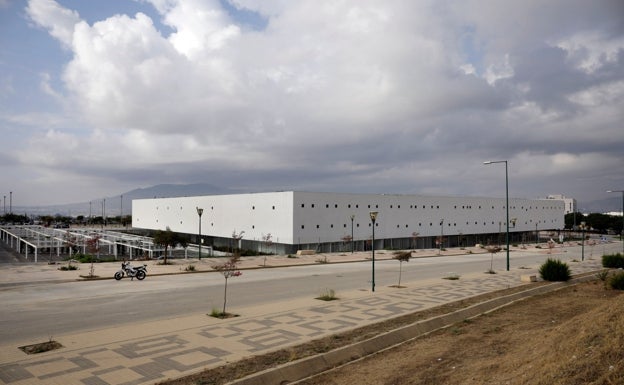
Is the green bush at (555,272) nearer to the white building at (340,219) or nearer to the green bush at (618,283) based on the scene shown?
the green bush at (618,283)

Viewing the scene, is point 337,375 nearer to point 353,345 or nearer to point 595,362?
point 353,345

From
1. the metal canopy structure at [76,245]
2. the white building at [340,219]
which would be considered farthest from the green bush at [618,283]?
the metal canopy structure at [76,245]

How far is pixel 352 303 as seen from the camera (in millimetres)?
18516

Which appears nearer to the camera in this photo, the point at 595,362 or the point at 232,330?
the point at 595,362

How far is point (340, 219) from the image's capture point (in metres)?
60.0

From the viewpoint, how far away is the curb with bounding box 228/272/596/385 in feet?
30.1

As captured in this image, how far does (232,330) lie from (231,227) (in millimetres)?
53675

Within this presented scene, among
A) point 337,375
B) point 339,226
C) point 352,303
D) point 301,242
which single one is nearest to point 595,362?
point 337,375

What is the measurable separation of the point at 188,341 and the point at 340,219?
48.3 metres

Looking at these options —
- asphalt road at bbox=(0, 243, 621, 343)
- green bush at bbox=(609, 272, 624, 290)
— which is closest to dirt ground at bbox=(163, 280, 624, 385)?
asphalt road at bbox=(0, 243, 621, 343)

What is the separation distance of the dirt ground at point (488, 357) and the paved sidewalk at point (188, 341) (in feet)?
3.31

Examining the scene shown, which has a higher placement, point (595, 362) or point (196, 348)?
point (595, 362)

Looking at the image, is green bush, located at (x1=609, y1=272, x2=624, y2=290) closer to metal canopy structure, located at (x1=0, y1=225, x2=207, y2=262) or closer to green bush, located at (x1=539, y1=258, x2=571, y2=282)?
green bush, located at (x1=539, y1=258, x2=571, y2=282)

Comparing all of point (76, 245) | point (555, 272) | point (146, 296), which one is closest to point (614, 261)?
point (555, 272)
